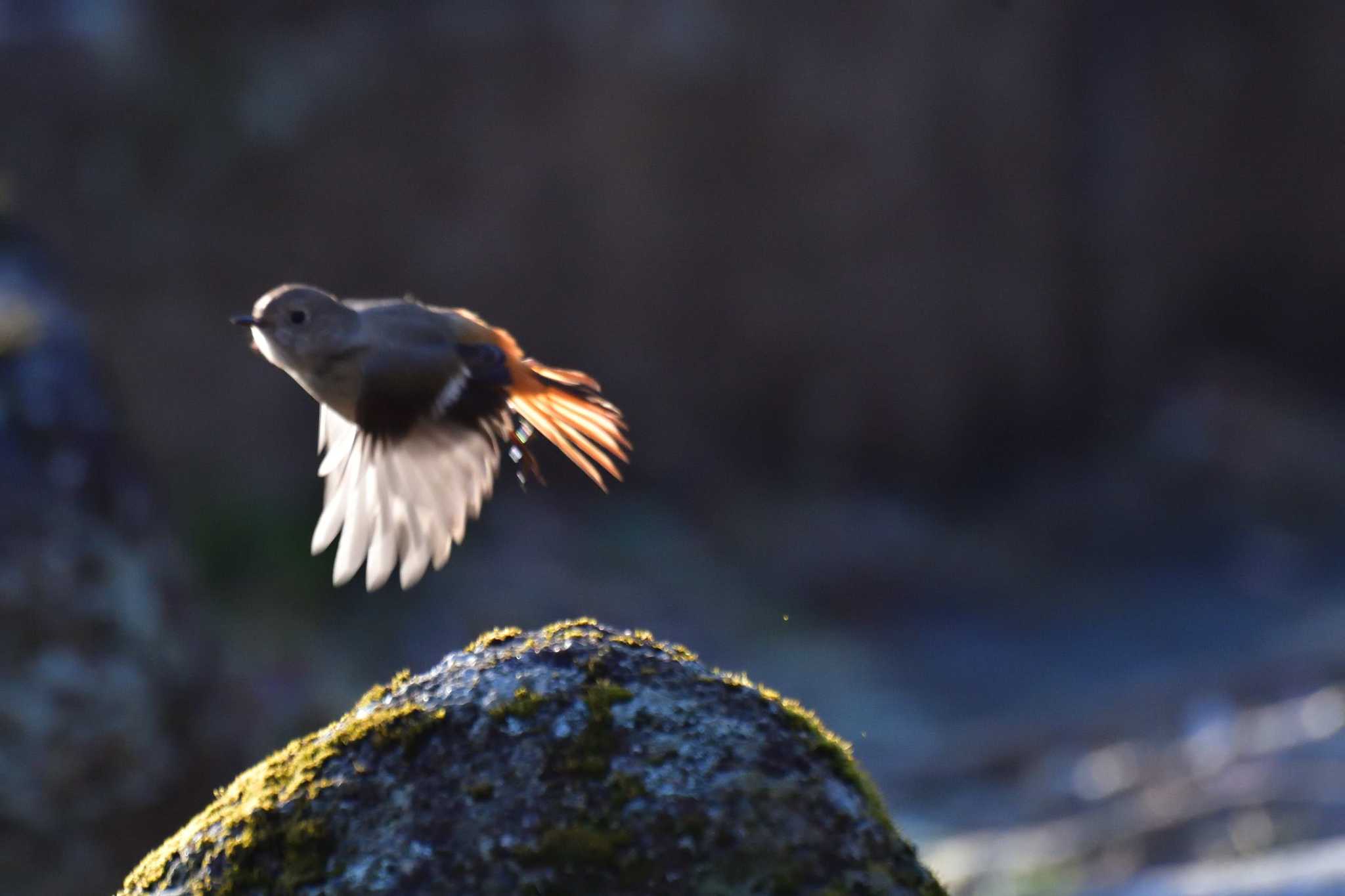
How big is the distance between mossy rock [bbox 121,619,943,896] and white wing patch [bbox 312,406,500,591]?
1.02 meters

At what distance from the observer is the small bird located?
3.45 m

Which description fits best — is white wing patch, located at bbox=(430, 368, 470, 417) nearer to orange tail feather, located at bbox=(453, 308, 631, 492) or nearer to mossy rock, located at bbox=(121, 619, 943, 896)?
orange tail feather, located at bbox=(453, 308, 631, 492)

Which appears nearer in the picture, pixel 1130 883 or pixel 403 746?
pixel 403 746

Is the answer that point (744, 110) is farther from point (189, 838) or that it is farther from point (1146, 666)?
point (189, 838)

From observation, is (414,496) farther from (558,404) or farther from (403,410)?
(558,404)

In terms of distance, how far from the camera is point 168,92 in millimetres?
11617

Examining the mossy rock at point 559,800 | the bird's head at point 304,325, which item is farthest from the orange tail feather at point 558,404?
the mossy rock at point 559,800

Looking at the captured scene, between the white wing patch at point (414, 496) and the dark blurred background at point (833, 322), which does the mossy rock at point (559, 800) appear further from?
the dark blurred background at point (833, 322)

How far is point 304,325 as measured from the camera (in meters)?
3.46

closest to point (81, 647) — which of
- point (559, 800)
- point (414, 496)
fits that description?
point (414, 496)

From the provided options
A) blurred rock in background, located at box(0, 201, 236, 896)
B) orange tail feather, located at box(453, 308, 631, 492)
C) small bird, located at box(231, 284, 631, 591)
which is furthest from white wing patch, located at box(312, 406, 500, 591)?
blurred rock in background, located at box(0, 201, 236, 896)

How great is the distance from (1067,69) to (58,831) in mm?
12216

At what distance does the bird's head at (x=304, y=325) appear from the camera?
136 inches

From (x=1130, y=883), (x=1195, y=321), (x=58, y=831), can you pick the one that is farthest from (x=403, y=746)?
(x=1195, y=321)
